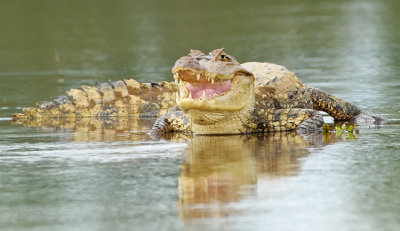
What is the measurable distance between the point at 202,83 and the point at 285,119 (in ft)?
3.51

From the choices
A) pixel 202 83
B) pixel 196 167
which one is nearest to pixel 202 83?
pixel 202 83

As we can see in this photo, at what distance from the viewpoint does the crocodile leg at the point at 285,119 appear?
10828 mm

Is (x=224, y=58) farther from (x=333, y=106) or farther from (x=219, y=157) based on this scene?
(x=333, y=106)

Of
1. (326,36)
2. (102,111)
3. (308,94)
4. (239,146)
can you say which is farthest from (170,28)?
(239,146)

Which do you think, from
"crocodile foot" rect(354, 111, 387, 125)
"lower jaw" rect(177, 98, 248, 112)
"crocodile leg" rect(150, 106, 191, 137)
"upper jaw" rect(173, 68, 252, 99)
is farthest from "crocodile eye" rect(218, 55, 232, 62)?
"crocodile foot" rect(354, 111, 387, 125)

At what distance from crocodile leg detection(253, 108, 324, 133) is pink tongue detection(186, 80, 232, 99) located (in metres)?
0.58

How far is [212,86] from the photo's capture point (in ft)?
34.4

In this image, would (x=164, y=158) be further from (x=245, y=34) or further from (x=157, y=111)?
(x=245, y=34)

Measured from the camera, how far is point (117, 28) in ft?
94.7

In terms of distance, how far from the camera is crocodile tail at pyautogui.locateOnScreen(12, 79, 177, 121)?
42.9 feet

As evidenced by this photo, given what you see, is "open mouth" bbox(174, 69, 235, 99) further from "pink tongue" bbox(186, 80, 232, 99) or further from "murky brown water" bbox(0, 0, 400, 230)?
"murky brown water" bbox(0, 0, 400, 230)

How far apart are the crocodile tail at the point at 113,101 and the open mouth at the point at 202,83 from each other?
260cm

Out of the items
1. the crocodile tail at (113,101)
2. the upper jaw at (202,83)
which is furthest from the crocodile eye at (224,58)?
the crocodile tail at (113,101)

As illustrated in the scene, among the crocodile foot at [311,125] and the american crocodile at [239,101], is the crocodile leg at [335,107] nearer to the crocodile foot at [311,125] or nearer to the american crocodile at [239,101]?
the american crocodile at [239,101]
